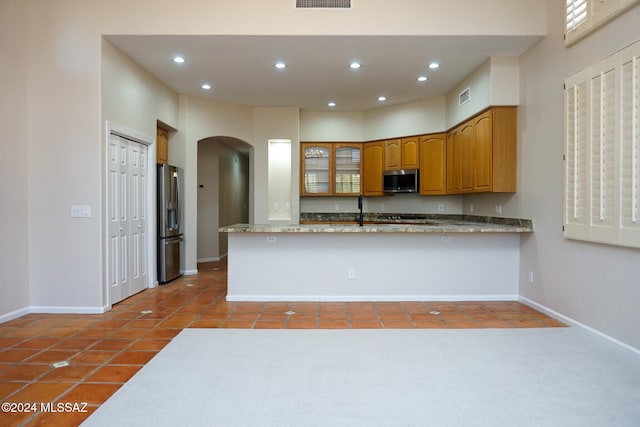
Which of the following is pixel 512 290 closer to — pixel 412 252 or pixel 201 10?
pixel 412 252

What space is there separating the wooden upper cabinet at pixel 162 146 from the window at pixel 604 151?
5020 millimetres

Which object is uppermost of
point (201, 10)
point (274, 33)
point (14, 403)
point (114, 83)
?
point (201, 10)

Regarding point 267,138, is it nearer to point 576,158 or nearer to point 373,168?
point 373,168

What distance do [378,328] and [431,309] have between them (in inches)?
36.7

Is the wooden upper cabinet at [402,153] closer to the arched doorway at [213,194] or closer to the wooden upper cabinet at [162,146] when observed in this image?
the arched doorway at [213,194]

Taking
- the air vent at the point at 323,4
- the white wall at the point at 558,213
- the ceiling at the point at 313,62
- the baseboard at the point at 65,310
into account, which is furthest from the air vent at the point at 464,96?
the baseboard at the point at 65,310

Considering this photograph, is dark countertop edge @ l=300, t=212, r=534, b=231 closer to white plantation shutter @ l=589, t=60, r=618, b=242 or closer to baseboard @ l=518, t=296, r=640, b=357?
baseboard @ l=518, t=296, r=640, b=357

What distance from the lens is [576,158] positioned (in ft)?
11.1

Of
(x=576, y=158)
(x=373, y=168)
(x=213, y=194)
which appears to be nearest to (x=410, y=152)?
(x=373, y=168)

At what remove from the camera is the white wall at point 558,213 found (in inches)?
115

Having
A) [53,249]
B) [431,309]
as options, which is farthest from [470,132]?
[53,249]

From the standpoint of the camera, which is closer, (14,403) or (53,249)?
(14,403)

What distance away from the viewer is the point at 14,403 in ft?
7.04

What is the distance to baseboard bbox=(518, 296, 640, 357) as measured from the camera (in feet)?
9.49
